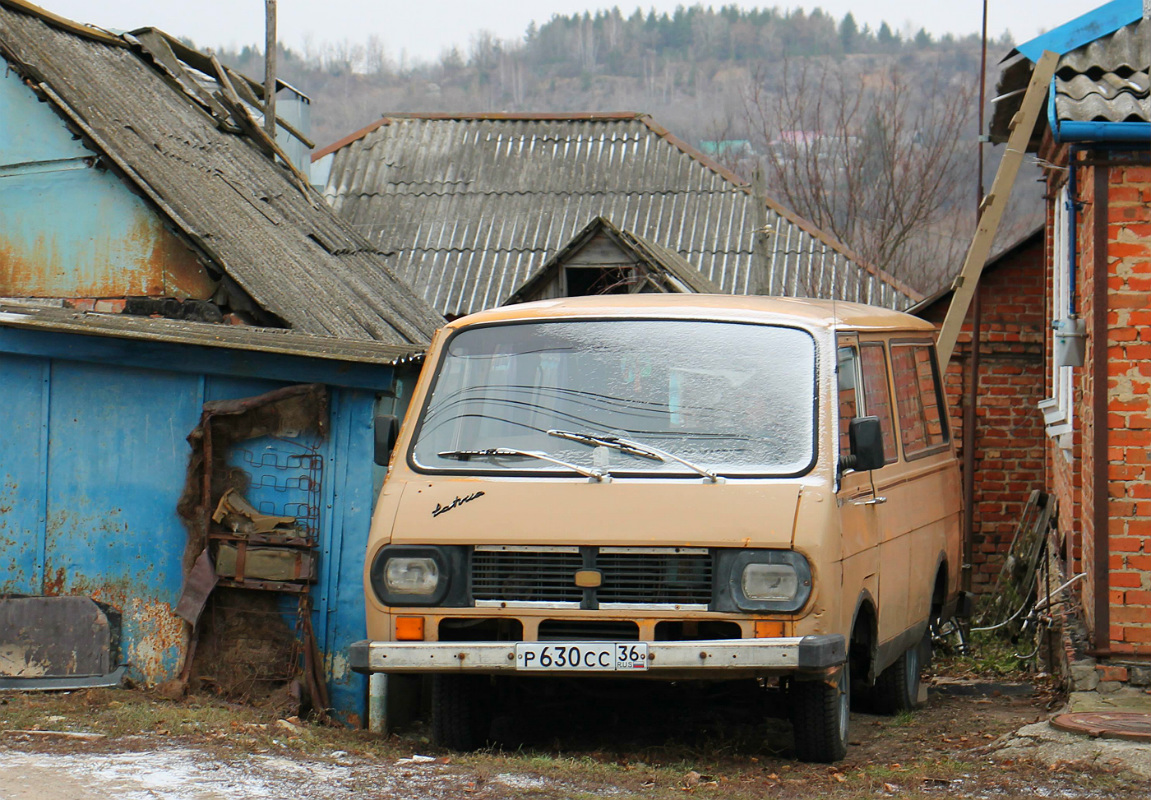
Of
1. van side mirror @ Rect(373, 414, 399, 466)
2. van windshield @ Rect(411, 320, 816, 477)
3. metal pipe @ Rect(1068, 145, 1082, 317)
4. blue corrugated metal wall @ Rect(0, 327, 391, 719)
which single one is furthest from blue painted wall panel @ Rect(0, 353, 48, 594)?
metal pipe @ Rect(1068, 145, 1082, 317)

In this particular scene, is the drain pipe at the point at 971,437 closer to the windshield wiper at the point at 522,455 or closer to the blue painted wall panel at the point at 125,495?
the windshield wiper at the point at 522,455

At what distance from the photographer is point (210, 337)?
688 centimetres

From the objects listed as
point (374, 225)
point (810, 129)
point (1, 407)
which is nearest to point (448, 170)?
point (374, 225)

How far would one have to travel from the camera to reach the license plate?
5.12 metres

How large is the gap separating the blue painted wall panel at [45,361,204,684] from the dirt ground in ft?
1.44

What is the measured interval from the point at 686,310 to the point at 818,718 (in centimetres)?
184

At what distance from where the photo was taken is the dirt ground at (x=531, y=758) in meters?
4.80

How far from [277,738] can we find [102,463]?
2.13 metres

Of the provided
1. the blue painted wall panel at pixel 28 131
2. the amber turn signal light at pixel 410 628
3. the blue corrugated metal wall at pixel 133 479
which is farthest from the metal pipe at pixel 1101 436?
the blue painted wall panel at pixel 28 131

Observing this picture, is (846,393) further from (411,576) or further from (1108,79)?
(1108,79)

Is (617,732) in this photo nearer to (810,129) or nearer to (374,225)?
(374,225)

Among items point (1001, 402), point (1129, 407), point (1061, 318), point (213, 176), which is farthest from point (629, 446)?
point (213, 176)

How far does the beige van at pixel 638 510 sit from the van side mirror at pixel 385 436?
207mm

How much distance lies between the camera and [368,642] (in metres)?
5.41
